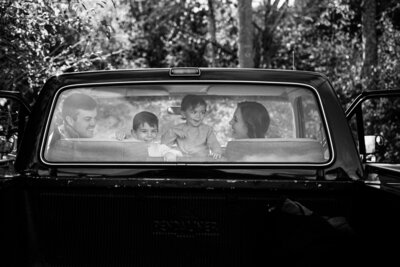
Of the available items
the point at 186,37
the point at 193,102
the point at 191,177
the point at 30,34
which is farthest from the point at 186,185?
the point at 186,37

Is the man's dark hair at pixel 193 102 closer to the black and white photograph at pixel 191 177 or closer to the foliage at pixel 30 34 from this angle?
the black and white photograph at pixel 191 177

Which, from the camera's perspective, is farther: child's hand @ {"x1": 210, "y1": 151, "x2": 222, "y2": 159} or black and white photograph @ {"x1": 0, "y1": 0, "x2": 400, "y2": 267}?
child's hand @ {"x1": 210, "y1": 151, "x2": 222, "y2": 159}

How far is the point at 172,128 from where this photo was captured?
169 inches

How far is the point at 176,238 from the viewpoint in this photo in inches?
146

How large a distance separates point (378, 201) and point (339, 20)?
1003 inches

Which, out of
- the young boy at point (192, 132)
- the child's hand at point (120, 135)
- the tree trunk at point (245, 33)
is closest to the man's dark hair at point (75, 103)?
the child's hand at point (120, 135)

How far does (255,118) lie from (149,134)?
1.79 ft

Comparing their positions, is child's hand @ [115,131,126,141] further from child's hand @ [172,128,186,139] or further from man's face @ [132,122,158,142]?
child's hand @ [172,128,186,139]

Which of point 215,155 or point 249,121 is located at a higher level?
point 249,121

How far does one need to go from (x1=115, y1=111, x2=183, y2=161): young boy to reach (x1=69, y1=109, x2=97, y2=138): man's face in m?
0.14

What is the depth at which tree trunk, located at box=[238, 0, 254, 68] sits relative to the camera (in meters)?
20.1

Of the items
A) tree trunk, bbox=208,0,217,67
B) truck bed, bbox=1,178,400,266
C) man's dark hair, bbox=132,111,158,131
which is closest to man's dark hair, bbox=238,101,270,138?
man's dark hair, bbox=132,111,158,131

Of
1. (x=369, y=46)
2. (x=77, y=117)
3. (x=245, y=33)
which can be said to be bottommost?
(x=77, y=117)

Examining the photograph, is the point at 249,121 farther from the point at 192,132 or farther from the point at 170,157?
the point at 170,157
